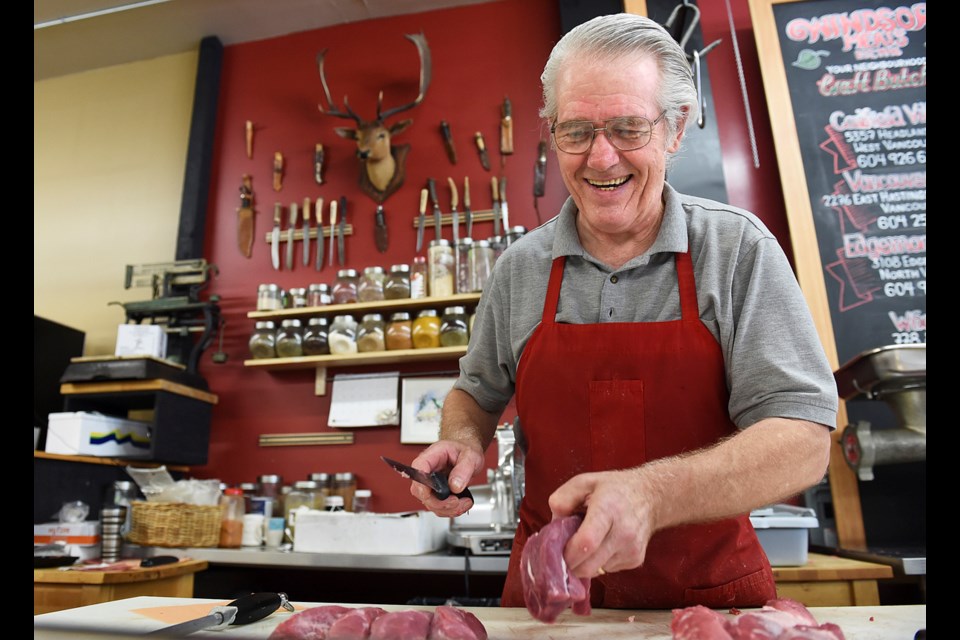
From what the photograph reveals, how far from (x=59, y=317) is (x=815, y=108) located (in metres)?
5.01

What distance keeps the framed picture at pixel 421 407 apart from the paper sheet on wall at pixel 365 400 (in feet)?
0.21

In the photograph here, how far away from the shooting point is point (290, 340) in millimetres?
3793

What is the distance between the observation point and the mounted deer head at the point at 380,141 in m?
4.07

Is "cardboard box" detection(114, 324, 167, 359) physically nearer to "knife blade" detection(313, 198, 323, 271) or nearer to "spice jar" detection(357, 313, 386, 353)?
"knife blade" detection(313, 198, 323, 271)

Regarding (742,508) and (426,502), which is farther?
(426,502)

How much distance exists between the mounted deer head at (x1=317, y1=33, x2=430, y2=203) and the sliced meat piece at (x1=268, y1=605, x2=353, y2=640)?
10.6 ft

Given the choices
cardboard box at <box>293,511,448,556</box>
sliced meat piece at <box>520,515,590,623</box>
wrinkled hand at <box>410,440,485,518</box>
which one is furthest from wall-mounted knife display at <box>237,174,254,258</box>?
sliced meat piece at <box>520,515,590,623</box>

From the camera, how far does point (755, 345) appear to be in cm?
134

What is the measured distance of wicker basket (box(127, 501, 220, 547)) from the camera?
9.93ft

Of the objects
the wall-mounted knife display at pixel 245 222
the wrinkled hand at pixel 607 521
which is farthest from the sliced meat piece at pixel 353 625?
the wall-mounted knife display at pixel 245 222

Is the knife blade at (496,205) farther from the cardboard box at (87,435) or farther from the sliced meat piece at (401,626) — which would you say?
the sliced meat piece at (401,626)

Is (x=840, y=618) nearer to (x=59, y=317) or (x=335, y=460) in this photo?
(x=335, y=460)

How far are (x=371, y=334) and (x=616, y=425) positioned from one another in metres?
2.40
